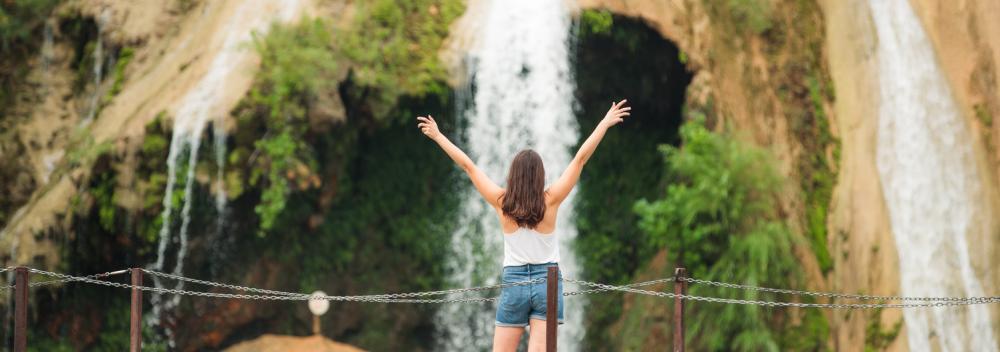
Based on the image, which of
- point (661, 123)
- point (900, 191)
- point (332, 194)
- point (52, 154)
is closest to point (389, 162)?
point (332, 194)

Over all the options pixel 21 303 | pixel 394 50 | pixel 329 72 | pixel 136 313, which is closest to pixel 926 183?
pixel 394 50

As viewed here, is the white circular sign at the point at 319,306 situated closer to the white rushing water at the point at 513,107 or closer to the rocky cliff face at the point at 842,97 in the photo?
the white rushing water at the point at 513,107

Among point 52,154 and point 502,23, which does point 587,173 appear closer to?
point 502,23

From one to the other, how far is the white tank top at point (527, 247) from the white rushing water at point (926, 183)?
8973mm

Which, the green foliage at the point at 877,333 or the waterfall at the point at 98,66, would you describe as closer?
the green foliage at the point at 877,333

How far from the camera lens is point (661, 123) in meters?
16.2

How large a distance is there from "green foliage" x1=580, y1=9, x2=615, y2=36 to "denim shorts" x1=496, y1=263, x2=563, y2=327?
832cm

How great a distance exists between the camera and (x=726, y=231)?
48.0ft

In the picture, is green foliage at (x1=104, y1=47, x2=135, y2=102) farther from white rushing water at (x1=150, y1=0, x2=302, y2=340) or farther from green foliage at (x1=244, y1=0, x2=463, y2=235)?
green foliage at (x1=244, y1=0, x2=463, y2=235)

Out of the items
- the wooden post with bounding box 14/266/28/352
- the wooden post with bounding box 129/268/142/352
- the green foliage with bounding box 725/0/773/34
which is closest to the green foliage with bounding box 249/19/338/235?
the green foliage with bounding box 725/0/773/34

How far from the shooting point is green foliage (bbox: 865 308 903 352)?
15.4 metres

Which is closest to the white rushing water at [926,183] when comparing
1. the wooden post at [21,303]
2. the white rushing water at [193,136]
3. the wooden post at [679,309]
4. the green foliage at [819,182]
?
the green foliage at [819,182]

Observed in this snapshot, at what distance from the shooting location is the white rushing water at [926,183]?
15.4 meters

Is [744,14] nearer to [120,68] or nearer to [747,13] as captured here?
[747,13]
